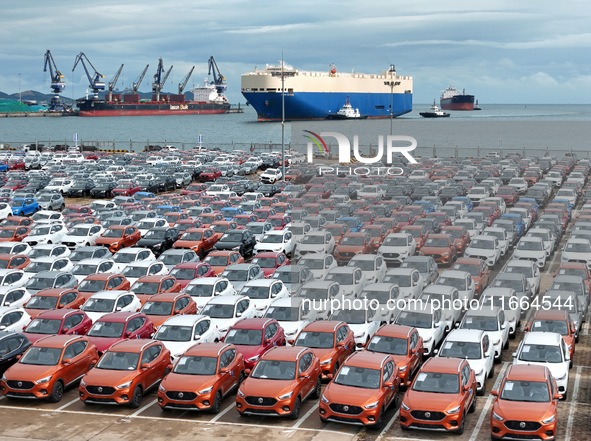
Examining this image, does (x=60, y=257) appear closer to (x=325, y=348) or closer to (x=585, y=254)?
(x=325, y=348)

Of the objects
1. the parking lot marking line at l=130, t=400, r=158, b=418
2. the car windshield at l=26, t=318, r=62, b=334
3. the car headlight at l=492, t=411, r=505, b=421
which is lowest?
the parking lot marking line at l=130, t=400, r=158, b=418

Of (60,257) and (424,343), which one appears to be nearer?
(424,343)

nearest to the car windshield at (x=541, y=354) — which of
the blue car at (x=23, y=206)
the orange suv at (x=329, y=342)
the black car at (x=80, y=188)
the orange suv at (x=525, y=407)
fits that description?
the orange suv at (x=525, y=407)

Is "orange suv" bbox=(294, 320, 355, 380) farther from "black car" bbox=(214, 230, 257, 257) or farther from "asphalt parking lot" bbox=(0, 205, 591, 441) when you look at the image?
"black car" bbox=(214, 230, 257, 257)

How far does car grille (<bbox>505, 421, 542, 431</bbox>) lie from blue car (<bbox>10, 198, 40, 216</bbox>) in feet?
116

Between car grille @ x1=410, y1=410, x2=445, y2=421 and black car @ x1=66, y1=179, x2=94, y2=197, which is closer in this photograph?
car grille @ x1=410, y1=410, x2=445, y2=421

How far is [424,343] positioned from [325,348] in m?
2.67

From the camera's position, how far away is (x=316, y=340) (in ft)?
66.0

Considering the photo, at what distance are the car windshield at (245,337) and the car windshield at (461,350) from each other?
425cm

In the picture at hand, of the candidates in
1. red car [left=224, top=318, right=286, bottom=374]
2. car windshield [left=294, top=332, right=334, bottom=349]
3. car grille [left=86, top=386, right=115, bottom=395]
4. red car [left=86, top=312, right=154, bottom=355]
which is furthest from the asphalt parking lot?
red car [left=86, top=312, right=154, bottom=355]

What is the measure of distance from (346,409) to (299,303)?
7045mm

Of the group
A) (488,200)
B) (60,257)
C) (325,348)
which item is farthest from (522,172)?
(325,348)

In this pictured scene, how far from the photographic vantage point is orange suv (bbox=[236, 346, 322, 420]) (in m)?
17.1

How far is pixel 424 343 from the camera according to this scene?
826 inches
